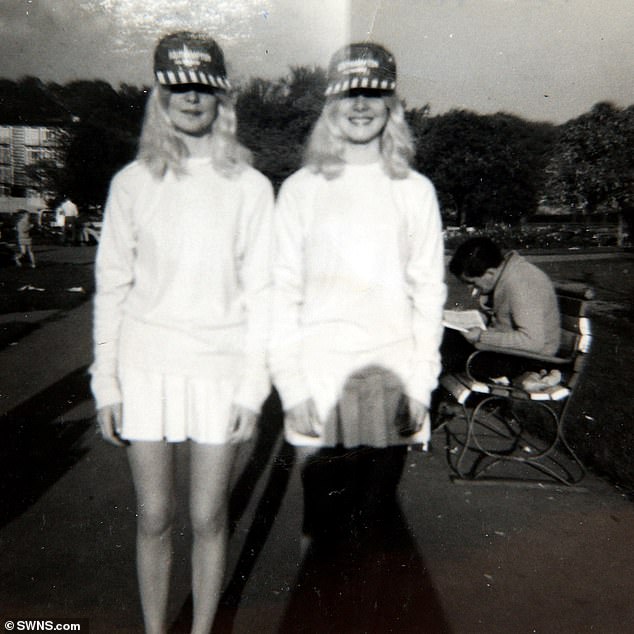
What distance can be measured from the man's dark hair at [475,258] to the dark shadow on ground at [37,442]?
5.48ft

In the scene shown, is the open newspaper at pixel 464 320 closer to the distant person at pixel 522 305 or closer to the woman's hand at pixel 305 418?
the distant person at pixel 522 305

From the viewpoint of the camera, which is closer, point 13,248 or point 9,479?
point 13,248

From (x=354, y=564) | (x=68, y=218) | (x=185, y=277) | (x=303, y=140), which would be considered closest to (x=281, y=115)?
(x=303, y=140)

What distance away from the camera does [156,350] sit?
6.42 ft

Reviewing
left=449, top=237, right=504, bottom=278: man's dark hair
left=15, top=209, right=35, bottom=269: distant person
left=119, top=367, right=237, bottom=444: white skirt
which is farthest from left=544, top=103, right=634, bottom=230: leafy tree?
left=15, top=209, right=35, bottom=269: distant person

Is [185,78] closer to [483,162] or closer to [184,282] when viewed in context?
[184,282]

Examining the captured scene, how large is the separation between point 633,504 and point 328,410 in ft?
6.68

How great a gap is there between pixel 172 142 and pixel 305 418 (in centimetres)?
91

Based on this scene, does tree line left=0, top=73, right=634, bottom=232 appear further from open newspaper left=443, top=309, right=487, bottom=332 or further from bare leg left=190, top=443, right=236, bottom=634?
open newspaper left=443, top=309, right=487, bottom=332

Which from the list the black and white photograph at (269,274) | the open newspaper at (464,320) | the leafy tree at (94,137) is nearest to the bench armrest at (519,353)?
the open newspaper at (464,320)

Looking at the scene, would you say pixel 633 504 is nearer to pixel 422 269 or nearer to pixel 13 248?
pixel 422 269

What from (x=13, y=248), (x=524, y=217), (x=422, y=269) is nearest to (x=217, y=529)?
(x=422, y=269)

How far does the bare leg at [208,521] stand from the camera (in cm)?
205

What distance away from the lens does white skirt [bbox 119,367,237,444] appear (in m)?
1.98
